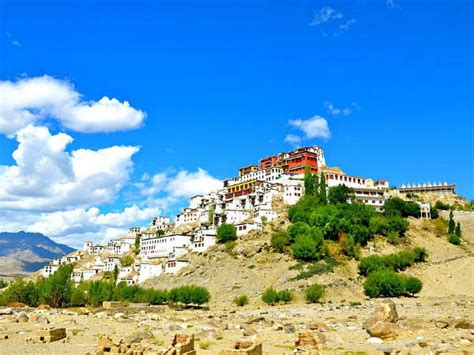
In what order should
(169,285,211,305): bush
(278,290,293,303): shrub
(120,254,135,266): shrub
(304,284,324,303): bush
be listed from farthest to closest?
1. (120,254,135,266): shrub
2. (169,285,211,305): bush
3. (278,290,293,303): shrub
4. (304,284,324,303): bush

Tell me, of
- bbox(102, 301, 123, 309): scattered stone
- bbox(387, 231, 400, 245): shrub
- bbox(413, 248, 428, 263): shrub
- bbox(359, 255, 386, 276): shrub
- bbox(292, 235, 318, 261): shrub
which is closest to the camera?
bbox(102, 301, 123, 309): scattered stone

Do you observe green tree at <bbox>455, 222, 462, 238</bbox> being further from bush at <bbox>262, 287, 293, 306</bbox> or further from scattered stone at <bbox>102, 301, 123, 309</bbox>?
scattered stone at <bbox>102, 301, 123, 309</bbox>

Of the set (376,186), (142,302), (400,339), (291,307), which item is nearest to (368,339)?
(400,339)

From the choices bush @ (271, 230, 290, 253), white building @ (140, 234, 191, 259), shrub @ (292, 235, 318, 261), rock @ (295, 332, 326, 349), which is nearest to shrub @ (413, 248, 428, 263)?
shrub @ (292, 235, 318, 261)

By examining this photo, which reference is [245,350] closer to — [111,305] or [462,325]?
[462,325]

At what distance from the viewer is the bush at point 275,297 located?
6575cm

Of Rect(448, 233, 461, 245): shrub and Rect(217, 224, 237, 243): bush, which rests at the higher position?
Rect(217, 224, 237, 243): bush

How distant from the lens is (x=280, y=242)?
267 ft

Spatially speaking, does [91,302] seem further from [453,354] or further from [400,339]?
[453,354]

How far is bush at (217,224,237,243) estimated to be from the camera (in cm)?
9062

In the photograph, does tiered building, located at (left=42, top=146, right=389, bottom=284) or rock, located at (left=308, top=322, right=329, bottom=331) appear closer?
rock, located at (left=308, top=322, right=329, bottom=331)

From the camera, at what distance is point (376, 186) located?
107562 millimetres

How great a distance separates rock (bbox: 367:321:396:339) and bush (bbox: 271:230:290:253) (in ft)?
166

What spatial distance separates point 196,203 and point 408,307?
7466 cm
